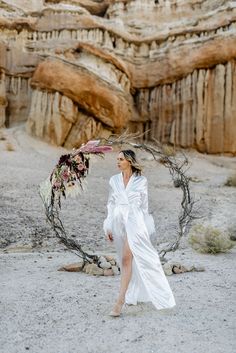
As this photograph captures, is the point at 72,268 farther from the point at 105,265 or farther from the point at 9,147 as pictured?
the point at 9,147

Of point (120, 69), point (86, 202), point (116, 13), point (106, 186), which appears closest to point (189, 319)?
point (86, 202)

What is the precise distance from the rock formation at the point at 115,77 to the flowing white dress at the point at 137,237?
51.2 feet

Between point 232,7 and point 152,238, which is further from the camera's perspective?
point 232,7

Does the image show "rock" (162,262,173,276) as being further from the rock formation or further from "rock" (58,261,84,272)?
the rock formation

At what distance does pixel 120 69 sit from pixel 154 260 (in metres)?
18.8

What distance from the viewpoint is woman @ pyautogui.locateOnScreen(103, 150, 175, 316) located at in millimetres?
3527

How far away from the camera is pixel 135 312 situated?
11.8ft

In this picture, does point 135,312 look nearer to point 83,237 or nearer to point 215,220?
point 83,237

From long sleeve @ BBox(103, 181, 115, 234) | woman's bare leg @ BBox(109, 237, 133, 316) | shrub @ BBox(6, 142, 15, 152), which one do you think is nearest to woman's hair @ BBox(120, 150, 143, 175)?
long sleeve @ BBox(103, 181, 115, 234)

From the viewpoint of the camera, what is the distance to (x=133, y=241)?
353 centimetres

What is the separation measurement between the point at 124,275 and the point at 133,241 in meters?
0.31

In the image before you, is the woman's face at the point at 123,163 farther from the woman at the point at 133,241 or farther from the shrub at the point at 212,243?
the shrub at the point at 212,243

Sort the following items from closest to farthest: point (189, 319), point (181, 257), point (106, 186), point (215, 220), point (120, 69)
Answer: point (189, 319)
point (181, 257)
point (215, 220)
point (106, 186)
point (120, 69)

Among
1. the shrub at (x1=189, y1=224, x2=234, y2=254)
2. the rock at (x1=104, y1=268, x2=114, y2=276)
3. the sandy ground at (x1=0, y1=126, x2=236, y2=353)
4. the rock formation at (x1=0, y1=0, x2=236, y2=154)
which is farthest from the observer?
the rock formation at (x1=0, y1=0, x2=236, y2=154)
